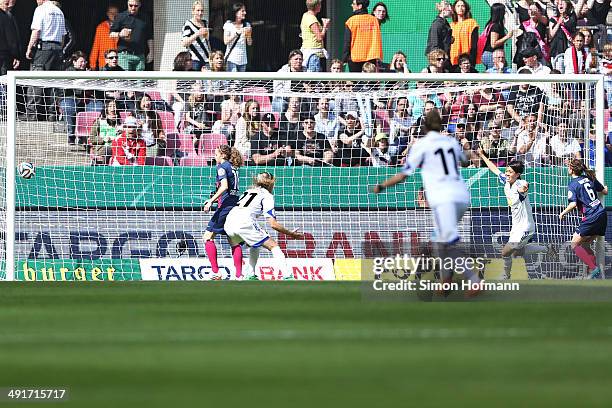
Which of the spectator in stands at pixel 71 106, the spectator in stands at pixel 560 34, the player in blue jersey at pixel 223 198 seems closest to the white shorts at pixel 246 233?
the player in blue jersey at pixel 223 198

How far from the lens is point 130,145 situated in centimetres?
2105

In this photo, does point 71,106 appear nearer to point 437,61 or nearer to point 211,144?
point 211,144

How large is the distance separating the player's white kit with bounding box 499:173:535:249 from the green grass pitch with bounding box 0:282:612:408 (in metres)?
7.66

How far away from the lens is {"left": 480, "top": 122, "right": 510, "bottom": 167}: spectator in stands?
68.6ft

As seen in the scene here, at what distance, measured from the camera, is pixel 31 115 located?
832 inches

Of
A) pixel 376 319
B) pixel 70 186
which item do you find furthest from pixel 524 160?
pixel 376 319

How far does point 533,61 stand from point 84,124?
828cm

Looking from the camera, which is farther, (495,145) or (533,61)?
(533,61)

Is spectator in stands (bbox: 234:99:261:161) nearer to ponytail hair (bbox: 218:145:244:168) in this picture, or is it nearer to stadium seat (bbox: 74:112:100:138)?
ponytail hair (bbox: 218:145:244:168)

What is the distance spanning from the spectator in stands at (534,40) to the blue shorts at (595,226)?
4427mm

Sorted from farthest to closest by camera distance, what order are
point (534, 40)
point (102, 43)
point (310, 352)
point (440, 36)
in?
point (534, 40) → point (440, 36) → point (102, 43) → point (310, 352)

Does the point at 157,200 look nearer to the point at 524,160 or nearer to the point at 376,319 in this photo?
the point at 524,160

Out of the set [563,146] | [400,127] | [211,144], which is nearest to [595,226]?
[563,146]

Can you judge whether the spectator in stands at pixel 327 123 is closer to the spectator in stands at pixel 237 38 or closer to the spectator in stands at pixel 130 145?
the spectator in stands at pixel 237 38
